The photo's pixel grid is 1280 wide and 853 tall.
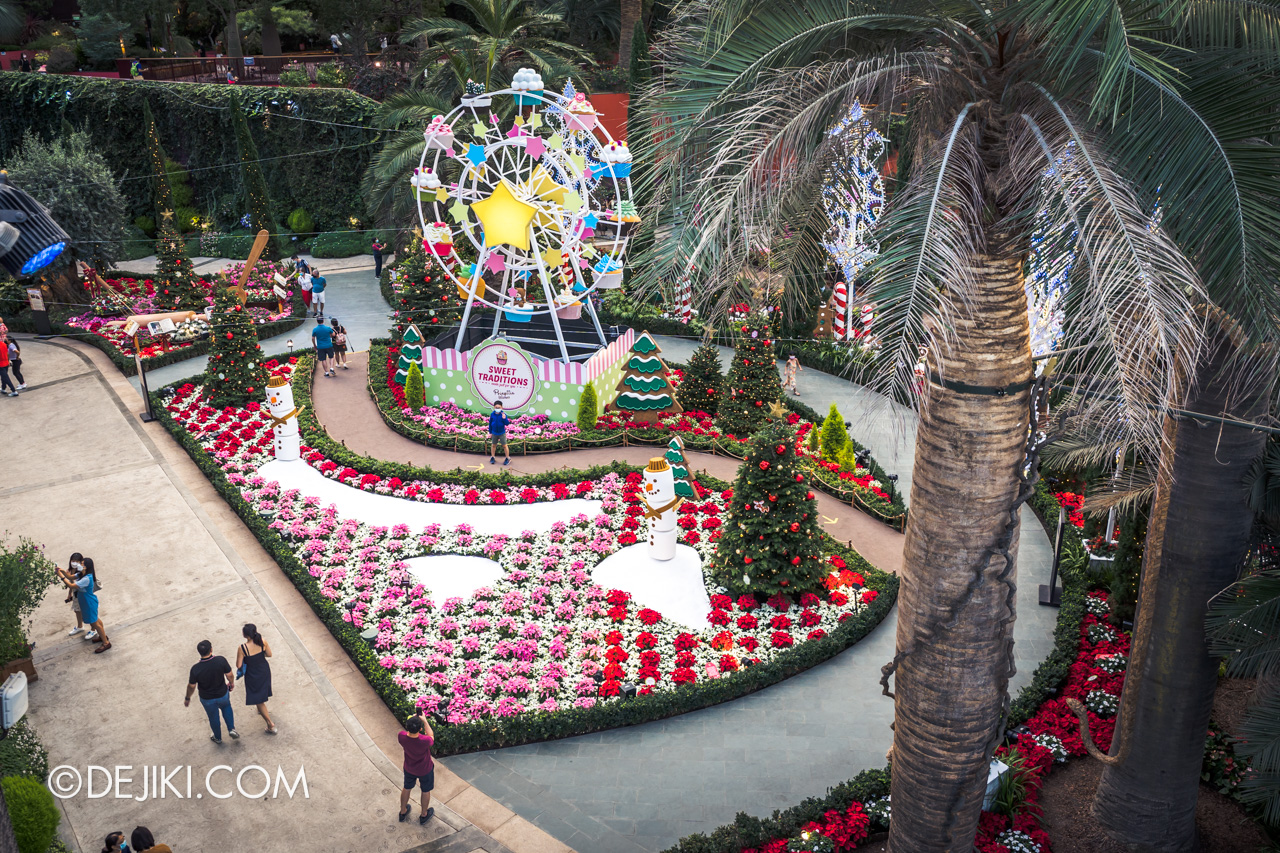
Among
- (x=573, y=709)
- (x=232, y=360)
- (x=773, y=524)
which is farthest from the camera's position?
(x=232, y=360)

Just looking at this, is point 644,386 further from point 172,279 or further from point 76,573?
point 172,279

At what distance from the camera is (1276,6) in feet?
18.2

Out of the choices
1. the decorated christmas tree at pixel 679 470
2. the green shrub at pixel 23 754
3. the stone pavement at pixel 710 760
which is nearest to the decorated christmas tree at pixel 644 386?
the decorated christmas tree at pixel 679 470

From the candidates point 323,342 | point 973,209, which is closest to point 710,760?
point 973,209

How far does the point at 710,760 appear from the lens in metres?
10.8

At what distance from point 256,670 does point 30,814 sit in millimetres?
2612

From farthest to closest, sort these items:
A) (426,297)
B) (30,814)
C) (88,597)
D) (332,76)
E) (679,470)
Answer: (332,76), (426,297), (679,470), (88,597), (30,814)

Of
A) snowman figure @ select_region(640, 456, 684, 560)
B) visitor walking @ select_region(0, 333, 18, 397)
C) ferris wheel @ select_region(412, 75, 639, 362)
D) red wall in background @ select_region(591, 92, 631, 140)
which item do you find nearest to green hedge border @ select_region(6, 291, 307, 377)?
visitor walking @ select_region(0, 333, 18, 397)

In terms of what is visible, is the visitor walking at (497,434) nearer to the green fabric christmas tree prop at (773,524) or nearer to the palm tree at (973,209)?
the green fabric christmas tree prop at (773,524)

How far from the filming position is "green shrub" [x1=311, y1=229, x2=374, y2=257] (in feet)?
114

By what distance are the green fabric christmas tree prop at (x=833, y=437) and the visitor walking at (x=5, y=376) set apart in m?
17.6

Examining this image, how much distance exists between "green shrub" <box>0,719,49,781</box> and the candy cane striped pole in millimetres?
18703

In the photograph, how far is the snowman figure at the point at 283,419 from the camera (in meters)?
17.7

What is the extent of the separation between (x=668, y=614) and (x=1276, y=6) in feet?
32.1
